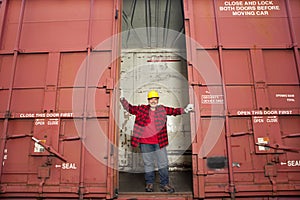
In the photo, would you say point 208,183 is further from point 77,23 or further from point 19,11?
point 19,11

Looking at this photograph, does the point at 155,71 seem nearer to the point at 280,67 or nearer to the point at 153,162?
the point at 153,162

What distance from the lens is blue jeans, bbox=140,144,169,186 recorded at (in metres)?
3.80

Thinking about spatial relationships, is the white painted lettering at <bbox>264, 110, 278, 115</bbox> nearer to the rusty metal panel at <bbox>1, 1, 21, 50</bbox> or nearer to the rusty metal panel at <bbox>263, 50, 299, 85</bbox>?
the rusty metal panel at <bbox>263, 50, 299, 85</bbox>

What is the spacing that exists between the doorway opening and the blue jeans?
1082 millimetres

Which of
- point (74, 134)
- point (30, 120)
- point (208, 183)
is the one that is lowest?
point (208, 183)

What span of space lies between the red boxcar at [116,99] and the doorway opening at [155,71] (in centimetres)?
98

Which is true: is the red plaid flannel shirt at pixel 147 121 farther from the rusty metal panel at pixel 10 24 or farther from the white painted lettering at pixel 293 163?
the rusty metal panel at pixel 10 24

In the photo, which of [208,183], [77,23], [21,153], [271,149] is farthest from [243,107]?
[21,153]

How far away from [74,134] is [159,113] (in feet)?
4.91

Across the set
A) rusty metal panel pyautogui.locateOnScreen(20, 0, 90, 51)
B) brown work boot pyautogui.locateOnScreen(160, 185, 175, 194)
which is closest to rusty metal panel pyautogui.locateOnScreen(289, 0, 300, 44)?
brown work boot pyautogui.locateOnScreen(160, 185, 175, 194)

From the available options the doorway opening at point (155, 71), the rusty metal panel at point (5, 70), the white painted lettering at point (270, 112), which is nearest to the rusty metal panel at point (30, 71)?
the rusty metal panel at point (5, 70)

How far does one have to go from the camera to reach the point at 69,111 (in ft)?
11.9

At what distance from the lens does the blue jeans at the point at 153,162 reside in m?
3.80

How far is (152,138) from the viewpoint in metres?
3.95
